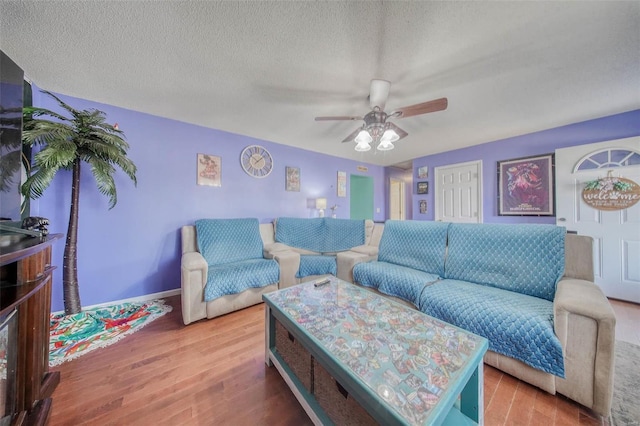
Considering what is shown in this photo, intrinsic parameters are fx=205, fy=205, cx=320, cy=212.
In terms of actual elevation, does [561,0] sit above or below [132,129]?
above

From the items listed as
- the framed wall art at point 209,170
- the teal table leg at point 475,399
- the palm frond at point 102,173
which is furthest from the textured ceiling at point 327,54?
the teal table leg at point 475,399

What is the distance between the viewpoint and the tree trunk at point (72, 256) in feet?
6.31

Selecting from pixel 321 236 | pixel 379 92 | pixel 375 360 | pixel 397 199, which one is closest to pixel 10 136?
pixel 375 360

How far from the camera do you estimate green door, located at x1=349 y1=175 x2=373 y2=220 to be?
519cm

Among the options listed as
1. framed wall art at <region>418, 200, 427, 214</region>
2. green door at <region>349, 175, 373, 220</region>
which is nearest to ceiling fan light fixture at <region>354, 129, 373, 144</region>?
framed wall art at <region>418, 200, 427, 214</region>

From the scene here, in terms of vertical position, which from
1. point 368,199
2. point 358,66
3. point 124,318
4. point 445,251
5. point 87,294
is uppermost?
point 358,66

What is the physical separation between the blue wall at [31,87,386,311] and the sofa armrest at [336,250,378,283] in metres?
1.64

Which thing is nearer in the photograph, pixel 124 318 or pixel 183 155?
pixel 124 318

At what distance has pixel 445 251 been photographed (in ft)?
6.72

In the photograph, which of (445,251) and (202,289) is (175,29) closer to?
(202,289)

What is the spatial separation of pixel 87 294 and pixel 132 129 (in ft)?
6.14

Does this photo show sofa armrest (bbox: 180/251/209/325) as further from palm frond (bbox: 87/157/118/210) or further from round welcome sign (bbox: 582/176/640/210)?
round welcome sign (bbox: 582/176/640/210)

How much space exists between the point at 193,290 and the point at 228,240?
0.75m

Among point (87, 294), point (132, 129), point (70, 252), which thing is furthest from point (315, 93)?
→ point (87, 294)
